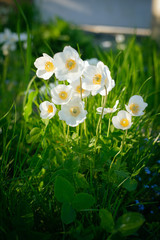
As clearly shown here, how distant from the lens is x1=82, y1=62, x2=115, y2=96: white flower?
2.50ft

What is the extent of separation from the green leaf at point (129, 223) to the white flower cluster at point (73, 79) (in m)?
0.32

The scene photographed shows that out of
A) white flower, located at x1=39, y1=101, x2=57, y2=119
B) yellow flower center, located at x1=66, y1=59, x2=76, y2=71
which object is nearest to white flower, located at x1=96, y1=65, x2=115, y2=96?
yellow flower center, located at x1=66, y1=59, x2=76, y2=71

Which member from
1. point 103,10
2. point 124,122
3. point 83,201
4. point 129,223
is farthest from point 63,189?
point 103,10

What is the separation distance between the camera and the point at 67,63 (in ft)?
2.52

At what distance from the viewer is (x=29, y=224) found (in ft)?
2.39

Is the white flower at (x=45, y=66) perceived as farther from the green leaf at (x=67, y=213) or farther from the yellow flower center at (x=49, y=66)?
the green leaf at (x=67, y=213)

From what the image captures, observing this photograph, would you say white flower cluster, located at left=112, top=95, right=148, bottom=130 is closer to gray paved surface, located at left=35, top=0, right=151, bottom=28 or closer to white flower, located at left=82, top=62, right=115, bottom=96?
white flower, located at left=82, top=62, right=115, bottom=96

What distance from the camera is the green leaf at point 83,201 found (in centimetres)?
71

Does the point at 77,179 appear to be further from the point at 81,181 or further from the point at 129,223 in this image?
the point at 129,223

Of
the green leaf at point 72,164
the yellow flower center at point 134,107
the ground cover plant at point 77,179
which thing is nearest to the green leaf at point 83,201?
the ground cover plant at point 77,179

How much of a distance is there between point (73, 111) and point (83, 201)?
0.94 feet

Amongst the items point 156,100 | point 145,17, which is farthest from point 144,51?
point 145,17

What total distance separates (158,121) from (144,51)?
183 centimetres

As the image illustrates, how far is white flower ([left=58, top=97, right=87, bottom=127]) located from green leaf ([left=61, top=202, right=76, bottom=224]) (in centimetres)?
26
